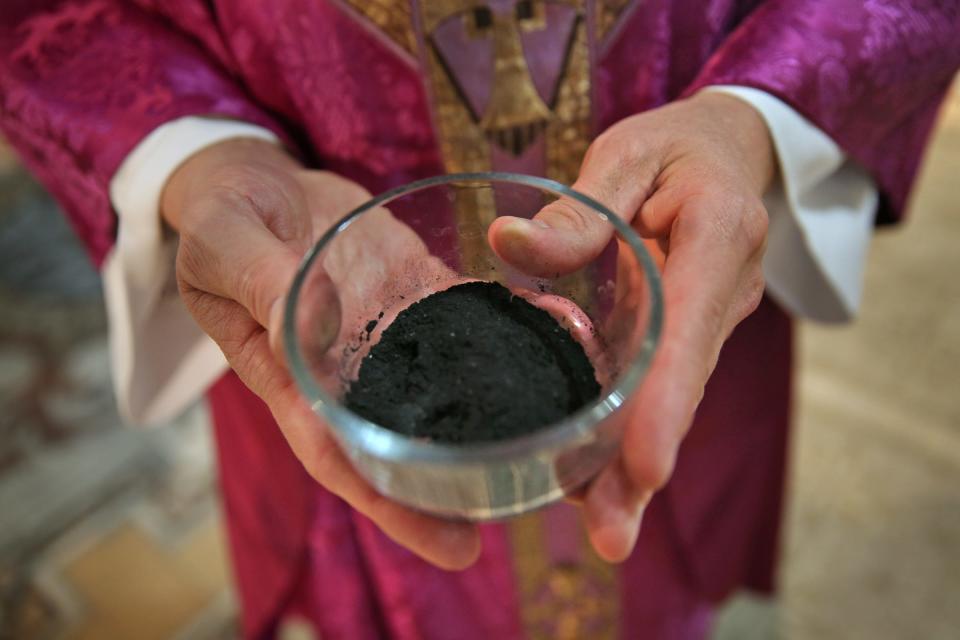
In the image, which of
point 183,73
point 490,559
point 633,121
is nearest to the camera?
point 633,121

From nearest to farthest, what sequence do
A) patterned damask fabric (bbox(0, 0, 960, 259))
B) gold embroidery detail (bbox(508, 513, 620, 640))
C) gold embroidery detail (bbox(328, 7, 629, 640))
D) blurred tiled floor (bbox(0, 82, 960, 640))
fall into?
gold embroidery detail (bbox(328, 7, 629, 640)), patterned damask fabric (bbox(0, 0, 960, 259)), gold embroidery detail (bbox(508, 513, 620, 640)), blurred tiled floor (bbox(0, 82, 960, 640))

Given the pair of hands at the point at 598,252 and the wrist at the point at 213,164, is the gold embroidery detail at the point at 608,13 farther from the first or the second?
the wrist at the point at 213,164

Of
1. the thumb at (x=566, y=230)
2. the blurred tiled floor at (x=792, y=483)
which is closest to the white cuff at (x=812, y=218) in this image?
the thumb at (x=566, y=230)

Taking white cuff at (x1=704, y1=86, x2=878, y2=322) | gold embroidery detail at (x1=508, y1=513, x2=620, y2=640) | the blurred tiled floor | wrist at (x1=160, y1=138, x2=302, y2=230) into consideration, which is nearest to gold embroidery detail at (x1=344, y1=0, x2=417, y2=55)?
wrist at (x1=160, y1=138, x2=302, y2=230)

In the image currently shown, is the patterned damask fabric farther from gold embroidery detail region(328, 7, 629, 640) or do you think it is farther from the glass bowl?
the glass bowl

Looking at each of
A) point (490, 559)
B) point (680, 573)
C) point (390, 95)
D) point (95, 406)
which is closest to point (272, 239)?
point (390, 95)

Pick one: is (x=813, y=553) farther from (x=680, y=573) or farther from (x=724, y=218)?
(x=724, y=218)
